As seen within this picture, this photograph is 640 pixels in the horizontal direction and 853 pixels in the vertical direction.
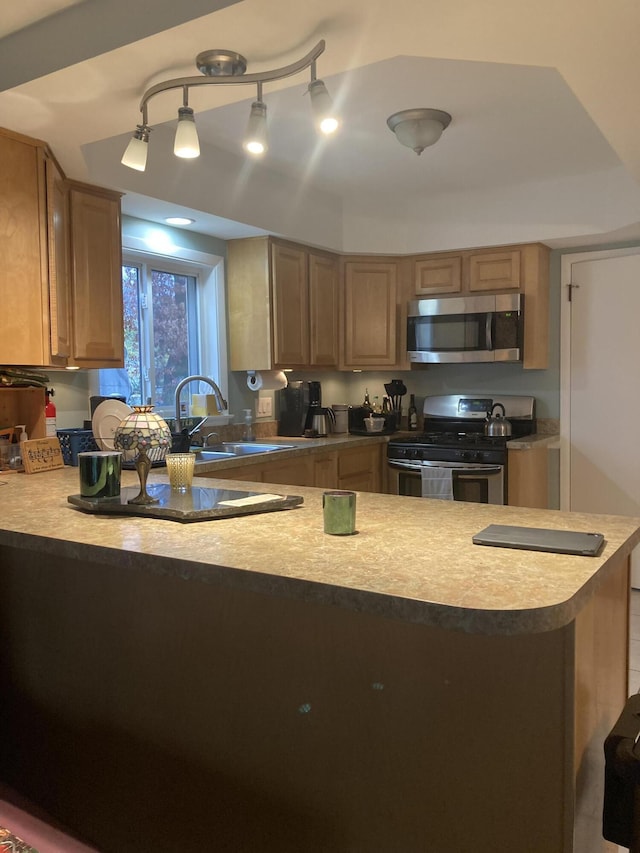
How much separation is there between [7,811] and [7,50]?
2018mm

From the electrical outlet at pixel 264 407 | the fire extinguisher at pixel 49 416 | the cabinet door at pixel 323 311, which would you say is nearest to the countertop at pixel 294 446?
the electrical outlet at pixel 264 407

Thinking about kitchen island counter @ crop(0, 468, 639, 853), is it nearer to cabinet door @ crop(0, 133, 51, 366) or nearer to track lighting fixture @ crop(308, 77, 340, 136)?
cabinet door @ crop(0, 133, 51, 366)

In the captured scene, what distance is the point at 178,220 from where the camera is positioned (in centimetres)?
354

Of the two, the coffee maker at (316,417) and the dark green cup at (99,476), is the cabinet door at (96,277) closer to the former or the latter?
the dark green cup at (99,476)

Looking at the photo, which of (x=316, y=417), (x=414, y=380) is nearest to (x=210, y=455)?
(x=316, y=417)

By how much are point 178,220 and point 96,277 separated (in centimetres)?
77

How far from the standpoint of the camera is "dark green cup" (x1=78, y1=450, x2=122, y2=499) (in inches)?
76.5

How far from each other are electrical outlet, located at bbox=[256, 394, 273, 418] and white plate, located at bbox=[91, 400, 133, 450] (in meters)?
1.53

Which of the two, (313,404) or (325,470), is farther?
(313,404)

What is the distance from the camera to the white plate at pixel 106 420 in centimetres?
279

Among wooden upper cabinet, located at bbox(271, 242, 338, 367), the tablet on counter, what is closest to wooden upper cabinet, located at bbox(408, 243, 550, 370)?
wooden upper cabinet, located at bbox(271, 242, 338, 367)

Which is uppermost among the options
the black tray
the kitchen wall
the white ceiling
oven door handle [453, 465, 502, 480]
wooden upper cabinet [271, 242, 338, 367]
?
the white ceiling

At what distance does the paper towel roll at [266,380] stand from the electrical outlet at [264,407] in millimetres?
215

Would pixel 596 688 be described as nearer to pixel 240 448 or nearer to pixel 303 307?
pixel 240 448
